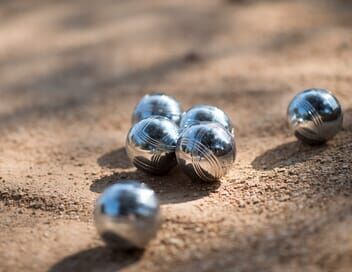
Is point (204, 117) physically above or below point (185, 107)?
above

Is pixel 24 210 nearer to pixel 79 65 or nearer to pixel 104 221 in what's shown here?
pixel 104 221

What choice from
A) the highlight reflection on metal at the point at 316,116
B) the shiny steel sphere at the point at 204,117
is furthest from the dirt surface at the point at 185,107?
the shiny steel sphere at the point at 204,117

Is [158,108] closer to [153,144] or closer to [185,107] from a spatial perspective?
[153,144]

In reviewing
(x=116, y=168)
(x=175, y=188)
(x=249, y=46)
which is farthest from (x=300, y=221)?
(x=249, y=46)

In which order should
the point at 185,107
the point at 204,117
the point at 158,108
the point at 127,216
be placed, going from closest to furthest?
1. the point at 127,216
2. the point at 204,117
3. the point at 158,108
4. the point at 185,107

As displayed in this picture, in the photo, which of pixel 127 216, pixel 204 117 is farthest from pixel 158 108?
pixel 127 216

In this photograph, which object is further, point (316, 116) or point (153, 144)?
point (316, 116)
